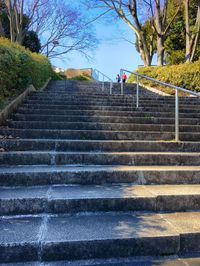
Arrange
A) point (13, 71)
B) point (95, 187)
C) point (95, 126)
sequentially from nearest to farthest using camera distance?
point (95, 187), point (95, 126), point (13, 71)

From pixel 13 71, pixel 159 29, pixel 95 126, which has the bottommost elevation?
Result: pixel 95 126

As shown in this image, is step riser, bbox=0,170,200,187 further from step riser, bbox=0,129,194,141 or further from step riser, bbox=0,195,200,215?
step riser, bbox=0,129,194,141

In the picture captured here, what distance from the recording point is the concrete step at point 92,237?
2129 millimetres

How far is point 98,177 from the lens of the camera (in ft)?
10.6

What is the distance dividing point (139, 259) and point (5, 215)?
1281 mm

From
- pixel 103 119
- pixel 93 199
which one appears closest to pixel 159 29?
pixel 103 119

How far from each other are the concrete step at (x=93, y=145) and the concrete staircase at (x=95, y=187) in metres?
0.01

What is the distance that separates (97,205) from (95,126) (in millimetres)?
2237

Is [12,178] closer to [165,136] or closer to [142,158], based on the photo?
[142,158]

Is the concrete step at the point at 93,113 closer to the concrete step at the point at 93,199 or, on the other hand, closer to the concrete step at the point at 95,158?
the concrete step at the point at 95,158

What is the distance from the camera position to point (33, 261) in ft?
7.02

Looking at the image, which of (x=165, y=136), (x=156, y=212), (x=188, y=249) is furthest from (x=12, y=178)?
(x=165, y=136)

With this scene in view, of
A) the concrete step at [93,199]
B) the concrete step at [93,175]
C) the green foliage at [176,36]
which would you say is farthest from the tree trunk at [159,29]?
→ the concrete step at [93,199]

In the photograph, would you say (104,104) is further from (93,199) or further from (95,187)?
(93,199)
